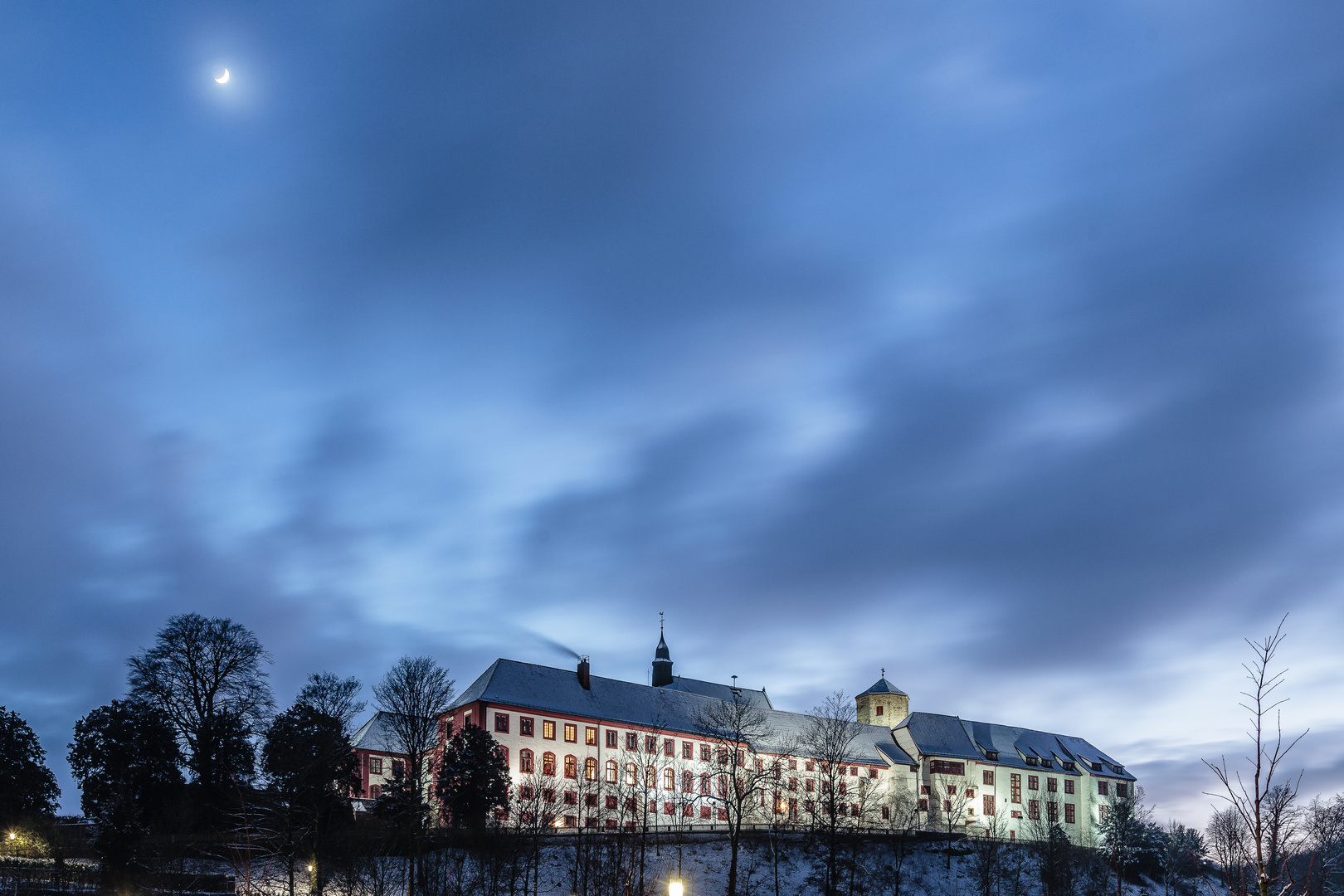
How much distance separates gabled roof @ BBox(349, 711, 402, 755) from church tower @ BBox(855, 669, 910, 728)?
6401cm

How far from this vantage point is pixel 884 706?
134250 millimetres

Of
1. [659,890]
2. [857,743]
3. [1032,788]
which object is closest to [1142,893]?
[1032,788]

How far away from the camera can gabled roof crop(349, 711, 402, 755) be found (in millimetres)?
94250

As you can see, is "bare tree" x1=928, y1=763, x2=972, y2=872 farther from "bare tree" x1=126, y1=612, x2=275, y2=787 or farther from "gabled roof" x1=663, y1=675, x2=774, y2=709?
"bare tree" x1=126, y1=612, x2=275, y2=787

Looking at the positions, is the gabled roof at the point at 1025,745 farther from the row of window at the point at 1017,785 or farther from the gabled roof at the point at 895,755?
the gabled roof at the point at 895,755

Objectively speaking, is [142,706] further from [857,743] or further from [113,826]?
[857,743]

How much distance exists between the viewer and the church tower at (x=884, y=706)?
133500 mm

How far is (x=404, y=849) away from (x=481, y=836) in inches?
192

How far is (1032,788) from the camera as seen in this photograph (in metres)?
125

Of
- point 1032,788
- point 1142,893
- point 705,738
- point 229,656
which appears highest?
point 229,656

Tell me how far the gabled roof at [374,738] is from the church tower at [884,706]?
210ft

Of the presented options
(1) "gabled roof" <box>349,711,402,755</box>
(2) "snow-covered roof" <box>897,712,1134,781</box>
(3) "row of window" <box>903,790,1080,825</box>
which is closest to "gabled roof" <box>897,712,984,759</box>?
(2) "snow-covered roof" <box>897,712,1134,781</box>

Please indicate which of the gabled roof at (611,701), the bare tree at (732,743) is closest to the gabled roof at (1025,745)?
the gabled roof at (611,701)

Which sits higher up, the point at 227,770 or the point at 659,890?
the point at 227,770
